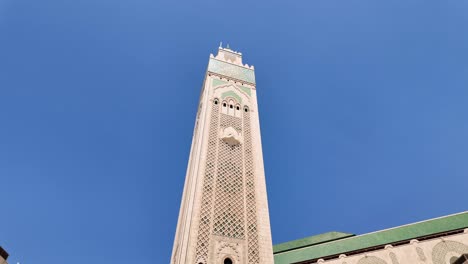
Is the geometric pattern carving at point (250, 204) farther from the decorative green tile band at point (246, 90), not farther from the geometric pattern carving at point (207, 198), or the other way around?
the decorative green tile band at point (246, 90)

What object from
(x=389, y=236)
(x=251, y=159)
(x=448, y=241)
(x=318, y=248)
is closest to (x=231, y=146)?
(x=251, y=159)

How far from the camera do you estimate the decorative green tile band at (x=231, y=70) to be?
1155 cm

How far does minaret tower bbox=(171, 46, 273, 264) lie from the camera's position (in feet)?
21.7

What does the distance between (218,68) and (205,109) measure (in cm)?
251

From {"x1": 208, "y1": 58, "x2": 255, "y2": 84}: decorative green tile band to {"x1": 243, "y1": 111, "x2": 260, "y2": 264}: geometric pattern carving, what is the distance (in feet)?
8.30

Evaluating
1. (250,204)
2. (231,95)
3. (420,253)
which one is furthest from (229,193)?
(420,253)

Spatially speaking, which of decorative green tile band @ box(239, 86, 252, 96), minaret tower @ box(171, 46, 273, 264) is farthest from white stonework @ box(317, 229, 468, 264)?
decorative green tile band @ box(239, 86, 252, 96)

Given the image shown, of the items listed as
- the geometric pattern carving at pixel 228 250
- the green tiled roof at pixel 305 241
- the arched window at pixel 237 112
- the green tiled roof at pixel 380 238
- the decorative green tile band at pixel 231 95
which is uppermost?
the decorative green tile band at pixel 231 95

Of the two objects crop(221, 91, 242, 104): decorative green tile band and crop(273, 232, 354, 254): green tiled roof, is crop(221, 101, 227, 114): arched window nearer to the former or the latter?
crop(221, 91, 242, 104): decorative green tile band

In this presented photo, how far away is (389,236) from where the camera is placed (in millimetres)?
8109

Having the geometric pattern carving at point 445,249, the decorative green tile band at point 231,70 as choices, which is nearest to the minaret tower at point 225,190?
the decorative green tile band at point 231,70

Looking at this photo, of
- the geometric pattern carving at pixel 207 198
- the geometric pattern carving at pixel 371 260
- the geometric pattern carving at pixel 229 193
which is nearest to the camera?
the geometric pattern carving at pixel 207 198

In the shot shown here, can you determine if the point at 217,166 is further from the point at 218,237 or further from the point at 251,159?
the point at 218,237

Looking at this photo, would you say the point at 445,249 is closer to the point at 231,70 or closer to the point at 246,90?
the point at 246,90
